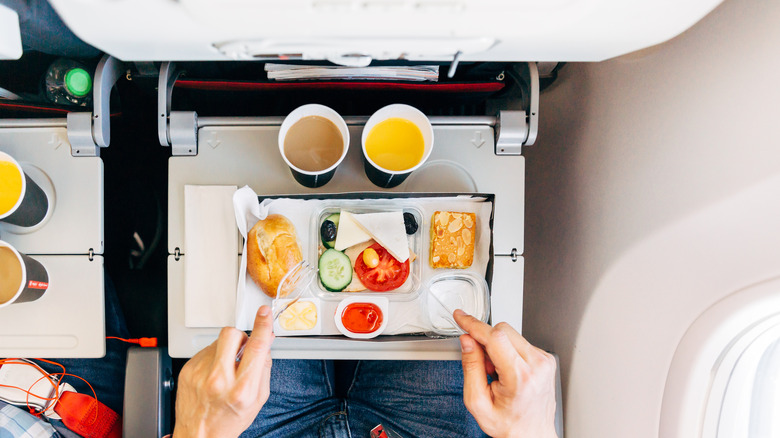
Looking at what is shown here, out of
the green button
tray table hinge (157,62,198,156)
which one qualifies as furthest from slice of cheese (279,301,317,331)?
the green button

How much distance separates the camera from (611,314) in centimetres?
103

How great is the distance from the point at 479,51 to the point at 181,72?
672 mm

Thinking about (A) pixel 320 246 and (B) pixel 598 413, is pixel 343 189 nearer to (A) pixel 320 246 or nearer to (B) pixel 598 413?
(A) pixel 320 246

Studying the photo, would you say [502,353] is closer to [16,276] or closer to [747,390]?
[747,390]

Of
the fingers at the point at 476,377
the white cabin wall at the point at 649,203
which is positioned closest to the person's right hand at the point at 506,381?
the fingers at the point at 476,377

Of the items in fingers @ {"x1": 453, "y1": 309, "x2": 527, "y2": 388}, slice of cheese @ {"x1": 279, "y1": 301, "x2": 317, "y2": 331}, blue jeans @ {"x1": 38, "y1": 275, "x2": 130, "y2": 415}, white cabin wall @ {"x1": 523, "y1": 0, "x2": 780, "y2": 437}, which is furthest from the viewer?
blue jeans @ {"x1": 38, "y1": 275, "x2": 130, "y2": 415}

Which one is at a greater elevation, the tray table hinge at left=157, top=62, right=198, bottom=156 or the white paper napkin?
the tray table hinge at left=157, top=62, right=198, bottom=156

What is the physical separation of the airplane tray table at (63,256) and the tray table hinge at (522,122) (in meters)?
0.84

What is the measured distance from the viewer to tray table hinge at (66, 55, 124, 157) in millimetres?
916

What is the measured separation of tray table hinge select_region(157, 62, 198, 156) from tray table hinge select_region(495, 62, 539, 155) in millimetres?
624

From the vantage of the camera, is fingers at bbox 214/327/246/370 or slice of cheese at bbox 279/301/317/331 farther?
slice of cheese at bbox 279/301/317/331

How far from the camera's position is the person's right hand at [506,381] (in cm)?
83

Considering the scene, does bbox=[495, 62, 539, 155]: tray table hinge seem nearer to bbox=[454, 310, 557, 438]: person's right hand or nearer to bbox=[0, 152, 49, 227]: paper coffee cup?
bbox=[454, 310, 557, 438]: person's right hand

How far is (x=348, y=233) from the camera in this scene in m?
0.93
